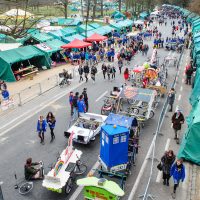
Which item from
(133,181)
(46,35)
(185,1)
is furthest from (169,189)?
(185,1)

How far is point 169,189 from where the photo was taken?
10.3 m

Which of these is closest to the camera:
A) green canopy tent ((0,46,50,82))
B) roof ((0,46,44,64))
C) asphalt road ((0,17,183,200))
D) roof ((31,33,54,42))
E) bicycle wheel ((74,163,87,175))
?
asphalt road ((0,17,183,200))

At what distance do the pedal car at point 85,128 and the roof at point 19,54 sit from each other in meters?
12.1

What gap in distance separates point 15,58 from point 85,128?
523 inches

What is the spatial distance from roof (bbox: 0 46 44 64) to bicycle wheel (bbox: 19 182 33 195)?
15364 mm

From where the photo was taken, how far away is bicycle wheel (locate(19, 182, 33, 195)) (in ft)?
33.0

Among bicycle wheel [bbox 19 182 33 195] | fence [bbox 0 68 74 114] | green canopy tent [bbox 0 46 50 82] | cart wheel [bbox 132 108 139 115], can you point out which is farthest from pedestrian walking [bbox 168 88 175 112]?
green canopy tent [bbox 0 46 50 82]

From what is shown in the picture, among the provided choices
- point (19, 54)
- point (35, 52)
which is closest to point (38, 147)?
point (19, 54)

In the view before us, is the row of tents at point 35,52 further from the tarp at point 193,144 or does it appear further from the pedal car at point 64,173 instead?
the tarp at point 193,144

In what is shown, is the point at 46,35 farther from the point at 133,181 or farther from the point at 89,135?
the point at 133,181

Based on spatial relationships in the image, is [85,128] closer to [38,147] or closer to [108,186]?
[38,147]

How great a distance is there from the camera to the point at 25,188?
10125 millimetres

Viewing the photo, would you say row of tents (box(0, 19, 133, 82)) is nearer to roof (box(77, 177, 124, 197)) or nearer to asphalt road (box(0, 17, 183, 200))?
asphalt road (box(0, 17, 183, 200))

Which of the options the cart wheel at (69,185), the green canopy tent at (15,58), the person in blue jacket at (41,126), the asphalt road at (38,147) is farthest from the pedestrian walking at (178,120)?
the green canopy tent at (15,58)
